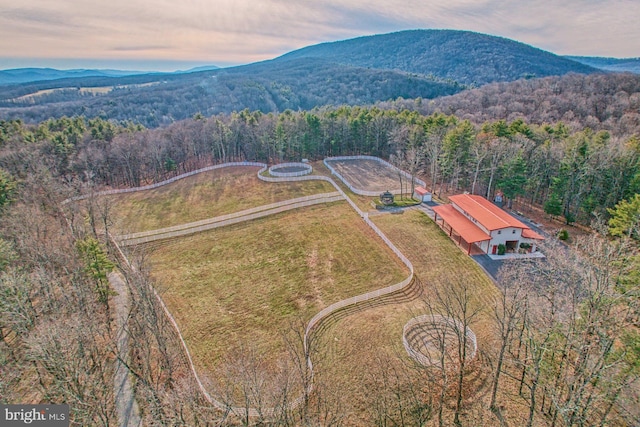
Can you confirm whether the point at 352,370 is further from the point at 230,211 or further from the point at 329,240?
the point at 230,211

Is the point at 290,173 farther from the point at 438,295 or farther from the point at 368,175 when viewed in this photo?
the point at 438,295

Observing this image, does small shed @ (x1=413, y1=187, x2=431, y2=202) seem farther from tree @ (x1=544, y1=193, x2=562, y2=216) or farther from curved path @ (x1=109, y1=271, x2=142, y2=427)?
curved path @ (x1=109, y1=271, x2=142, y2=427)

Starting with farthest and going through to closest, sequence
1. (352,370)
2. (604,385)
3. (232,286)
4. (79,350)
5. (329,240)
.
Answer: (329,240) < (232,286) < (352,370) < (79,350) < (604,385)

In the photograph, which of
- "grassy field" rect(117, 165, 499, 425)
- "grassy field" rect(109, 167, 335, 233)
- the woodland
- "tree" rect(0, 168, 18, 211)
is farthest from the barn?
"tree" rect(0, 168, 18, 211)

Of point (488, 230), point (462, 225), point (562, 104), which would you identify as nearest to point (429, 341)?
point (488, 230)

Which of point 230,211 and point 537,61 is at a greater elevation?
point 537,61

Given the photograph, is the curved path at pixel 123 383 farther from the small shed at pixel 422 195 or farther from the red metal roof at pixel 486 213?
the small shed at pixel 422 195

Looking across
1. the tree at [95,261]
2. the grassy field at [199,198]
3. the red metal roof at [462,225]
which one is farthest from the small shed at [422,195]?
the tree at [95,261]

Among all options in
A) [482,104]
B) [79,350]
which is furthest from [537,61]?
[79,350]
